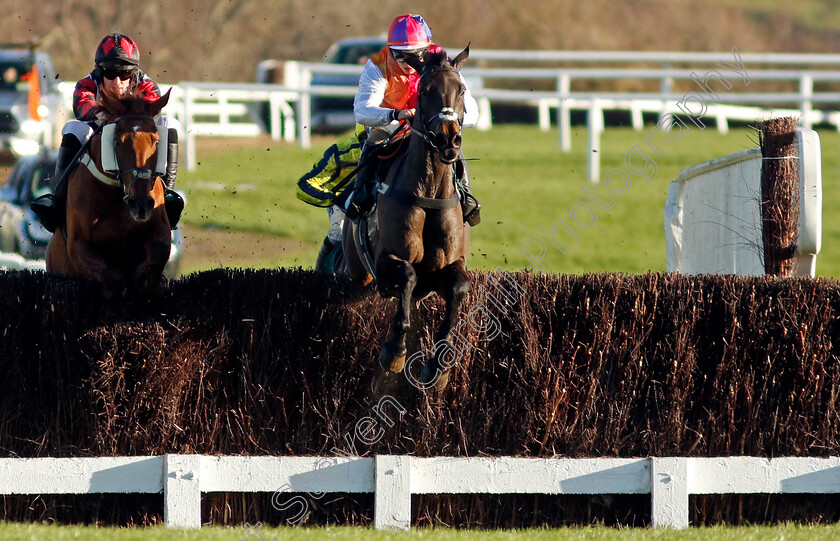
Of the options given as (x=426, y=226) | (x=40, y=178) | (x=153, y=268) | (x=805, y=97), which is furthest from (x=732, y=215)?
(x=40, y=178)

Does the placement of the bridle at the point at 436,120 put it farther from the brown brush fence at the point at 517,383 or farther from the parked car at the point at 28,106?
the parked car at the point at 28,106

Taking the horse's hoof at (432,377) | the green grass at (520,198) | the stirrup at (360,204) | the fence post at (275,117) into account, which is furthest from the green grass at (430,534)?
the fence post at (275,117)

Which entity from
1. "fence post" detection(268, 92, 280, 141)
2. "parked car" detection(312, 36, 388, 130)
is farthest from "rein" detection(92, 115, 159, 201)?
"parked car" detection(312, 36, 388, 130)

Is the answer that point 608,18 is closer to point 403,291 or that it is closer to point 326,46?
point 326,46

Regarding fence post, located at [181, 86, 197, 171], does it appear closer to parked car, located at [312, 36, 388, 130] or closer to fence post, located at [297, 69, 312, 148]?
Answer: fence post, located at [297, 69, 312, 148]

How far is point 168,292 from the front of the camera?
5.89 m

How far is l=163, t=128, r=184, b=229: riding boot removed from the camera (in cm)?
642

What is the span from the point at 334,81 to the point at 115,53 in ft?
41.4

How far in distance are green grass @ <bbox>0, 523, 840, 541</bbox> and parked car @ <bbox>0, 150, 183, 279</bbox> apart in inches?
272

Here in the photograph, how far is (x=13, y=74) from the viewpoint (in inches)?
699

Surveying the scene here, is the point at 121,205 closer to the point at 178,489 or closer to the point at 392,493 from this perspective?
the point at 178,489

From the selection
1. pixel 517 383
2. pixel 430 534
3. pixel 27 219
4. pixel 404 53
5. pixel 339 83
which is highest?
pixel 339 83

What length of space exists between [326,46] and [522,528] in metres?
21.8

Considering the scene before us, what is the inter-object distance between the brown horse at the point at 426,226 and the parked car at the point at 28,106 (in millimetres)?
9771
